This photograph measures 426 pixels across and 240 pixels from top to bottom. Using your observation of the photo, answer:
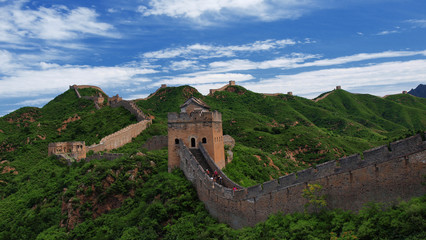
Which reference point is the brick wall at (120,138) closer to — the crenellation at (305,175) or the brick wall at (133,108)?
the brick wall at (133,108)

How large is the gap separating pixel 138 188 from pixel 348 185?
15957 mm

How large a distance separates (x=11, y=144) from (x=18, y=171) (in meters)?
10.9

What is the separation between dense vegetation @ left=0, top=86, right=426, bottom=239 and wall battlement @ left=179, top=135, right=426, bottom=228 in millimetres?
577

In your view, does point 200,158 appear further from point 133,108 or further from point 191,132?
point 133,108

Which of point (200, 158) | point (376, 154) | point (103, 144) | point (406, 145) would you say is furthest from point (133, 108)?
point (406, 145)

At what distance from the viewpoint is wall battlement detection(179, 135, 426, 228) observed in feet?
41.1

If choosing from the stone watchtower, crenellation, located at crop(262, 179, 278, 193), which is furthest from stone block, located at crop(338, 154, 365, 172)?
the stone watchtower

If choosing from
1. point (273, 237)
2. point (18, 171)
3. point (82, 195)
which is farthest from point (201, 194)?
point (18, 171)

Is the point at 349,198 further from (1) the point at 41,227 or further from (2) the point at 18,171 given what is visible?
(2) the point at 18,171

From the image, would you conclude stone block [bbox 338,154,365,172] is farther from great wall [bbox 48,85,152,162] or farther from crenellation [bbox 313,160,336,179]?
great wall [bbox 48,85,152,162]

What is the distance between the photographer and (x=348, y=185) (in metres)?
14.3

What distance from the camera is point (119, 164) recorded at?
27.9 meters

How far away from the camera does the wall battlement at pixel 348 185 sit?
1252cm

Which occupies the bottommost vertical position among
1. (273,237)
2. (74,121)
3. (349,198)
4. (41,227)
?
(41,227)
